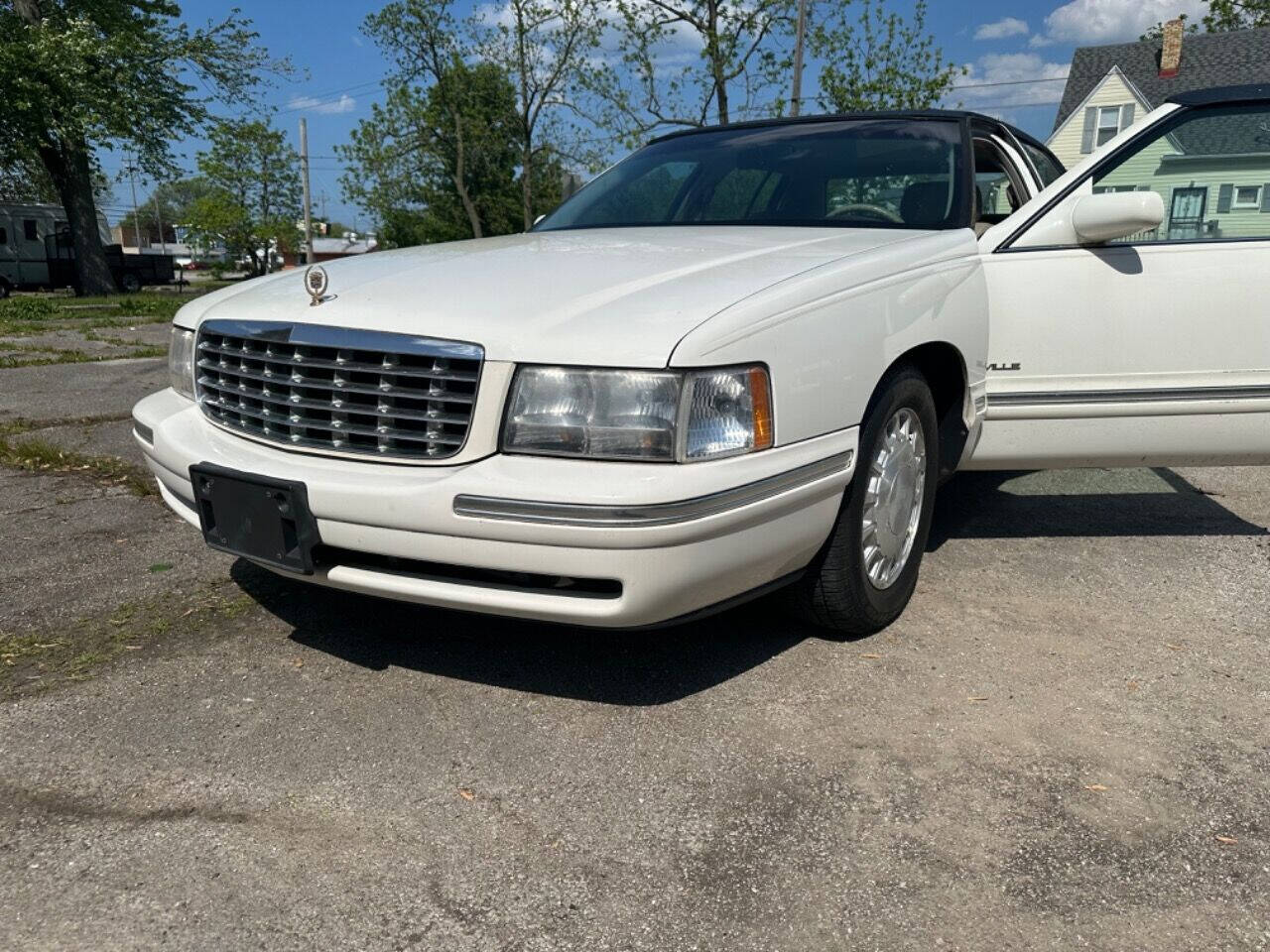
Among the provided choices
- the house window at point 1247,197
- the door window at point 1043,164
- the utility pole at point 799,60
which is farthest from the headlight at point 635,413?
the utility pole at point 799,60

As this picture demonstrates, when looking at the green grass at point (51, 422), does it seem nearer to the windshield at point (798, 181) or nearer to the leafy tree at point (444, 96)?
the windshield at point (798, 181)

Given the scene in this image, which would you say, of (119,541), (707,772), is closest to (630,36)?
(119,541)

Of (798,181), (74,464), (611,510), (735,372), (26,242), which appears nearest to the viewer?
(611,510)

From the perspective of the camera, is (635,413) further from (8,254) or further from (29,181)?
(29,181)

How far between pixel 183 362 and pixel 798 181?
2193 millimetres

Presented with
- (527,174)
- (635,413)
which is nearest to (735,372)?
(635,413)

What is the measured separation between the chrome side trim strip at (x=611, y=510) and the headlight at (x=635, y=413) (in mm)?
99

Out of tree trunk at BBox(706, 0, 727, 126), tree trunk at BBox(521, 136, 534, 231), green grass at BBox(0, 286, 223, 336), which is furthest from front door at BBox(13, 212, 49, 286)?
tree trunk at BBox(706, 0, 727, 126)

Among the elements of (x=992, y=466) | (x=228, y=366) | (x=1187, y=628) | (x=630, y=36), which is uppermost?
(x=630, y=36)

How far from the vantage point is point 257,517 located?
2.54 metres

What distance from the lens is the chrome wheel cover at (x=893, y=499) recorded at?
9.62 ft

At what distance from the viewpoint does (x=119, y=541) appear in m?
3.88

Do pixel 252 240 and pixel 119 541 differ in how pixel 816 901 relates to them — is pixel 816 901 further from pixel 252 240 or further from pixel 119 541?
pixel 252 240

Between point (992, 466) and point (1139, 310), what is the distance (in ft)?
2.32
